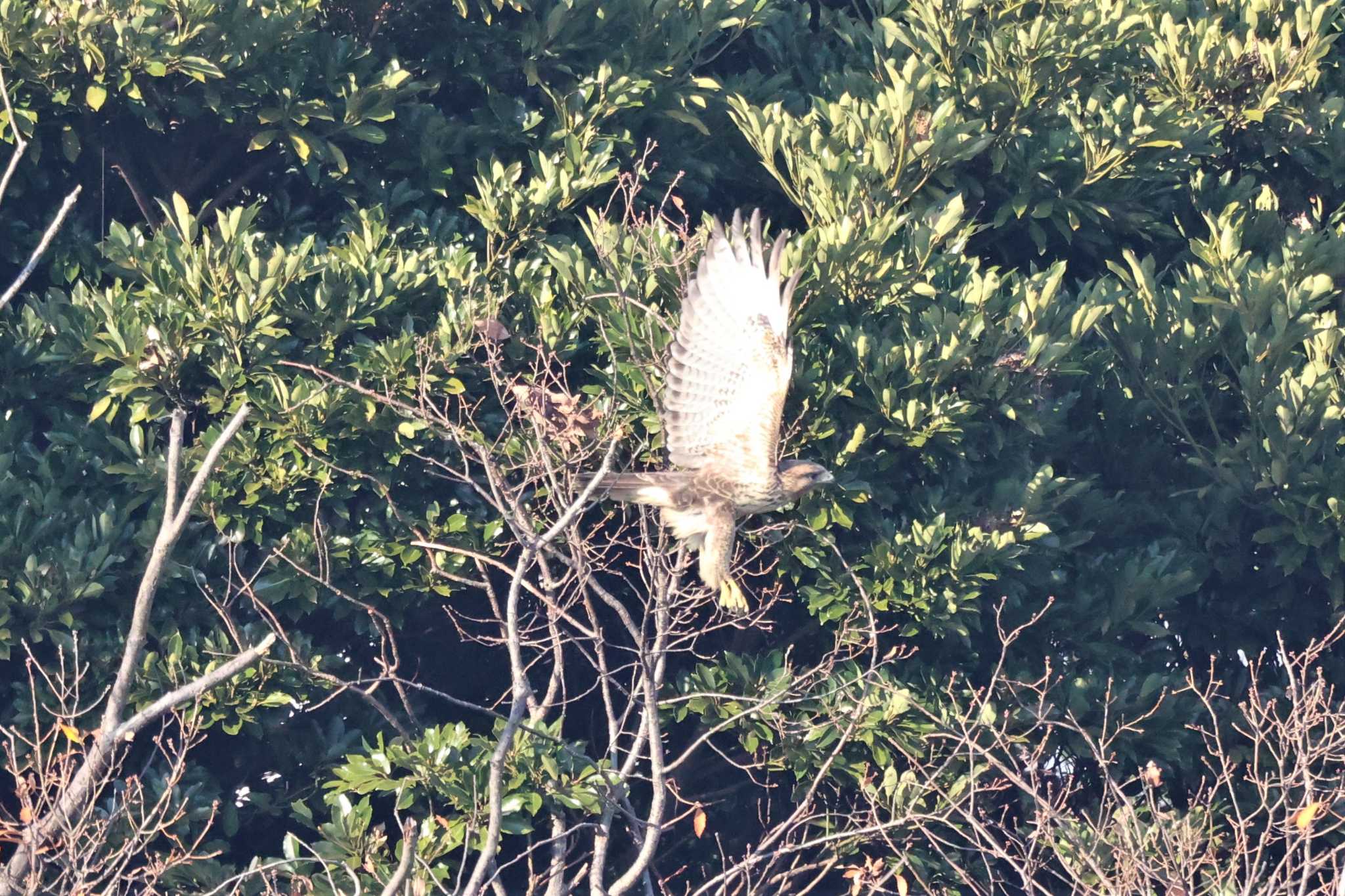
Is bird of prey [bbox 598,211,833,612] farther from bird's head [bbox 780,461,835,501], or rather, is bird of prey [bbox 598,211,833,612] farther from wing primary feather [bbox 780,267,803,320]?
wing primary feather [bbox 780,267,803,320]

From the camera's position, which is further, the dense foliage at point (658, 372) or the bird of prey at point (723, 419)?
the dense foliage at point (658, 372)

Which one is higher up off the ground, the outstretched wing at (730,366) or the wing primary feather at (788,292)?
the wing primary feather at (788,292)

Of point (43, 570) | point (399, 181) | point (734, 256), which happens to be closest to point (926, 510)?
point (734, 256)

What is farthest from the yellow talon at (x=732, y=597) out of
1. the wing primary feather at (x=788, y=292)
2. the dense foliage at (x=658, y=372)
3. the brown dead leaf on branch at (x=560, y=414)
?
the wing primary feather at (x=788, y=292)

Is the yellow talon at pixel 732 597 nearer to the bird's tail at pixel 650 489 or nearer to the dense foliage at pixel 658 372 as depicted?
the dense foliage at pixel 658 372

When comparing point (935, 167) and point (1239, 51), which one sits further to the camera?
point (1239, 51)

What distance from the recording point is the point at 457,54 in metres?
8.77

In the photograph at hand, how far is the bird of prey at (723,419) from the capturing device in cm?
692

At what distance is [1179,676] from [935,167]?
2.78 metres

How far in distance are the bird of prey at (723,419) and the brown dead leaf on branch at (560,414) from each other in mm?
292

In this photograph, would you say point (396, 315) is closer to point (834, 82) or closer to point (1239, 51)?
point (834, 82)

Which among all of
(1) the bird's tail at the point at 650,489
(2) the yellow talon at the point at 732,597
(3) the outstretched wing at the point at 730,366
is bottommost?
(2) the yellow talon at the point at 732,597

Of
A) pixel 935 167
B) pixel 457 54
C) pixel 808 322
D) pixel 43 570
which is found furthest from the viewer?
pixel 457 54

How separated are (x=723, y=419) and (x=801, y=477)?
0.40 metres
